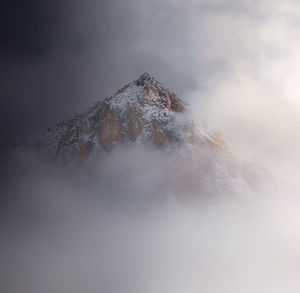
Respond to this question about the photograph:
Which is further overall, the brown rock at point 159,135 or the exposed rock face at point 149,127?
the brown rock at point 159,135

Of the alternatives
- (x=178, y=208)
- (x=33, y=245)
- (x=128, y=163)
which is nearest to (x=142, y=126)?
(x=128, y=163)

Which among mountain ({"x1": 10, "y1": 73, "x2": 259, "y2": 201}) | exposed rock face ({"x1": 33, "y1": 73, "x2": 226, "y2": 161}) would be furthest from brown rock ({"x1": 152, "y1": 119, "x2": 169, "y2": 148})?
mountain ({"x1": 10, "y1": 73, "x2": 259, "y2": 201})

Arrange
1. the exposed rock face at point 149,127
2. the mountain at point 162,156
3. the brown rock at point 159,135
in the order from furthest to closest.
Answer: the brown rock at point 159,135
the exposed rock face at point 149,127
the mountain at point 162,156

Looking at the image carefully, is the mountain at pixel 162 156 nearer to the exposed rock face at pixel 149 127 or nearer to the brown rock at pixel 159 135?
the exposed rock face at pixel 149 127

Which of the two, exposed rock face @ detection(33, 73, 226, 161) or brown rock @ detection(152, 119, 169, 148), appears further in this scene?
brown rock @ detection(152, 119, 169, 148)

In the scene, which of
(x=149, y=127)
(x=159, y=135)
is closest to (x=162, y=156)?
(x=159, y=135)

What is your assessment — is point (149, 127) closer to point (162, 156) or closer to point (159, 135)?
point (159, 135)

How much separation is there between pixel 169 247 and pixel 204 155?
48899 mm

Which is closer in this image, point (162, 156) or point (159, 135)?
point (162, 156)

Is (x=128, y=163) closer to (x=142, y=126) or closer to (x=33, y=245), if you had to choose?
(x=142, y=126)

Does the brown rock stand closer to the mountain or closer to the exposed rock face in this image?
the exposed rock face

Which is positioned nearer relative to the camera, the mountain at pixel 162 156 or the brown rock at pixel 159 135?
the mountain at pixel 162 156

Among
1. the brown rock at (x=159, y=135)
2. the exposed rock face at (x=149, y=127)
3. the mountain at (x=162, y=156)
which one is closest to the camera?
the mountain at (x=162, y=156)

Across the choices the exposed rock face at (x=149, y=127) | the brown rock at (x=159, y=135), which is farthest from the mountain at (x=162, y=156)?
the brown rock at (x=159, y=135)
